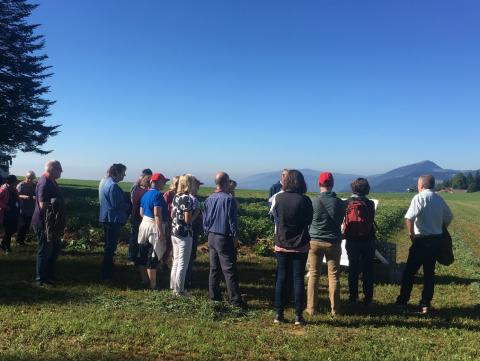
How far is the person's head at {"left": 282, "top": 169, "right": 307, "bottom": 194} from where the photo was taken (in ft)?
20.2

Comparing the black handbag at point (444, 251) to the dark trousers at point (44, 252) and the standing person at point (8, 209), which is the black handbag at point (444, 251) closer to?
the dark trousers at point (44, 252)

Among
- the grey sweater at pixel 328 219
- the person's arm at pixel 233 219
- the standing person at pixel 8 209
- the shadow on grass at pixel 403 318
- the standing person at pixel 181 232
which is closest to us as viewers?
the shadow on grass at pixel 403 318

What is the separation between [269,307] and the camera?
22.5 feet

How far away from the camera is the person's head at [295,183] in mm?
6156

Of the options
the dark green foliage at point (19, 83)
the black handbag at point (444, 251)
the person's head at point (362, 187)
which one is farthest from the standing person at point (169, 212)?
the dark green foliage at point (19, 83)

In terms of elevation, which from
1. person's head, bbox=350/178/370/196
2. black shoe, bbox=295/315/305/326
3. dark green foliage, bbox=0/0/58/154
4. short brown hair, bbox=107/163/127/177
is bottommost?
black shoe, bbox=295/315/305/326

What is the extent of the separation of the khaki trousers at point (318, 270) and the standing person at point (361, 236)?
2.20 ft

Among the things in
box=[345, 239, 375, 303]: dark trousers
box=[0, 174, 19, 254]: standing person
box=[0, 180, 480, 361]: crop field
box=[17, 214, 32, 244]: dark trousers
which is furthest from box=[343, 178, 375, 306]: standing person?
box=[17, 214, 32, 244]: dark trousers

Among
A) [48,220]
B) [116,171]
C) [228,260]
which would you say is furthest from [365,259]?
[48,220]

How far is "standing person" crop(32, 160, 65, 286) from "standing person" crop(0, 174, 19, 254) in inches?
135

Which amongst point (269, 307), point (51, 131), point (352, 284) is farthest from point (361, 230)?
point (51, 131)

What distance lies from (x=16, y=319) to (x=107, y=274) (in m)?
2.63

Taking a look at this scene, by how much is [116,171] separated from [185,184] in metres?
1.78

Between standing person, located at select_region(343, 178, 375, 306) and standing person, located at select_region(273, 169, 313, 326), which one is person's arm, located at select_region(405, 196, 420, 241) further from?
standing person, located at select_region(273, 169, 313, 326)
